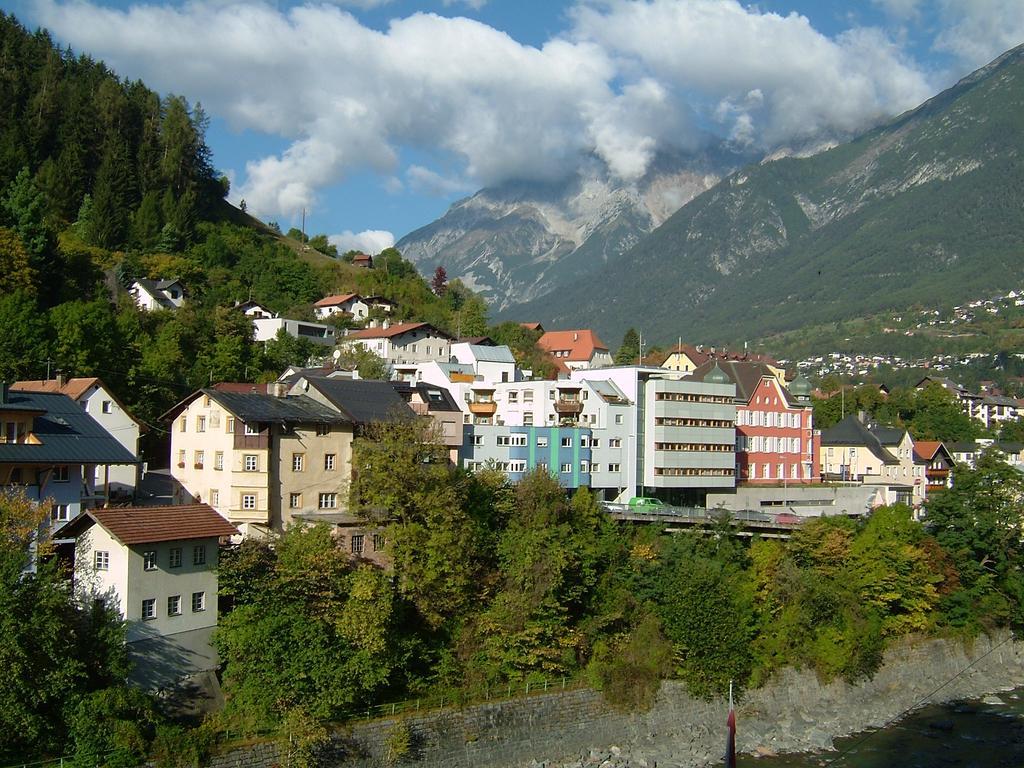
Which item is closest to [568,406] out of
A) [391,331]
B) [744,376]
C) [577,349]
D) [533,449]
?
[533,449]

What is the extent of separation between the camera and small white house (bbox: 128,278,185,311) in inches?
3457

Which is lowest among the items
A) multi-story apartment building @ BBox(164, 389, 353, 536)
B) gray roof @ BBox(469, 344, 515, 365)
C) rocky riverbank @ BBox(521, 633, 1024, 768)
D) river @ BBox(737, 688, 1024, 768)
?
river @ BBox(737, 688, 1024, 768)

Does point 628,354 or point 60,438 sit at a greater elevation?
point 628,354

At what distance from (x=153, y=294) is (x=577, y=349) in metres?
54.4

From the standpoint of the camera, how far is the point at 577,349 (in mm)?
126500

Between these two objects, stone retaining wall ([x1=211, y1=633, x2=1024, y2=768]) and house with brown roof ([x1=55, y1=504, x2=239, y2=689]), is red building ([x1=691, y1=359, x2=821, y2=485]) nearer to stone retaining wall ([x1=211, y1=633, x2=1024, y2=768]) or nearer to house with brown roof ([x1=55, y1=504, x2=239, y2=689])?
stone retaining wall ([x1=211, y1=633, x2=1024, y2=768])

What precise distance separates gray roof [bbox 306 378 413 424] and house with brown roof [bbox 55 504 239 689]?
14104 millimetres

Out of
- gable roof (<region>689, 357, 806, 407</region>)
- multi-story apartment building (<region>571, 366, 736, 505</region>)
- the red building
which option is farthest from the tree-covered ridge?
the red building

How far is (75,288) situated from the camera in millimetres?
80312

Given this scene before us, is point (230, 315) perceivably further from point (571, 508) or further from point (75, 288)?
point (571, 508)

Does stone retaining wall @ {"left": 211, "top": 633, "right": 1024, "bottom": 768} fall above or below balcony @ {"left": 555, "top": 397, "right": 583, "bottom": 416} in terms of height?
below

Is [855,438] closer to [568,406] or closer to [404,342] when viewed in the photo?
[568,406]

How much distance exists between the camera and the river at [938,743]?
46.3 meters

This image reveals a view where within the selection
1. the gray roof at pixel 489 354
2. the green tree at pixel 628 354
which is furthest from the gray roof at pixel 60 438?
the green tree at pixel 628 354
